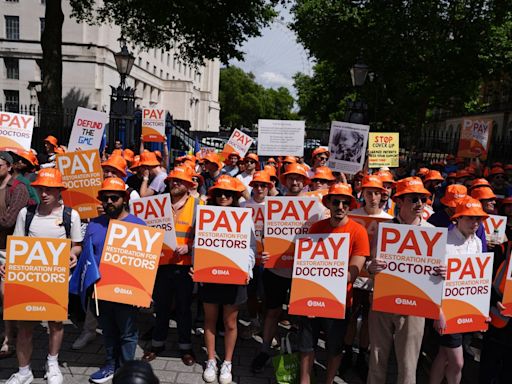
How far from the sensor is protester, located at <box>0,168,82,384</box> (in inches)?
172

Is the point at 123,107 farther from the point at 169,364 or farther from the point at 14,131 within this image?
the point at 169,364

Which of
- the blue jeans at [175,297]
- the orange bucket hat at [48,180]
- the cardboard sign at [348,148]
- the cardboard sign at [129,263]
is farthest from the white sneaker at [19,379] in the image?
the cardboard sign at [348,148]

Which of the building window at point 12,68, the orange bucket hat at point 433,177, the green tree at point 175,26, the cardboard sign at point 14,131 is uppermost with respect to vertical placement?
the building window at point 12,68

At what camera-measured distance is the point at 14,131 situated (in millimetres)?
7312

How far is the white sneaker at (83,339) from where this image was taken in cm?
531

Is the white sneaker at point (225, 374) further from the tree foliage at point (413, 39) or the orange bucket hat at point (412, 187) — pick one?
the tree foliage at point (413, 39)

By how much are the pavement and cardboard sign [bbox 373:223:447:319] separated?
57.1 inches

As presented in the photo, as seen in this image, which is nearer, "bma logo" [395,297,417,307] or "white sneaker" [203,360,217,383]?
"bma logo" [395,297,417,307]

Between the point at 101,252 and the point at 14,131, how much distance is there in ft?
13.5

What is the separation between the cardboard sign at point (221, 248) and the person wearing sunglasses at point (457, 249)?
1.86 m

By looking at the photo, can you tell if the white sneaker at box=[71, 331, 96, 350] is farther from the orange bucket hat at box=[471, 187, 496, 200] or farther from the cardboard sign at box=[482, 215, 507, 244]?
the orange bucket hat at box=[471, 187, 496, 200]

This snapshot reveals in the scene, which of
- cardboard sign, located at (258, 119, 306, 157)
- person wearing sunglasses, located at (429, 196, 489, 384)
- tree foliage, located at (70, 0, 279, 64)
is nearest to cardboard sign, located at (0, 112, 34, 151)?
cardboard sign, located at (258, 119, 306, 157)

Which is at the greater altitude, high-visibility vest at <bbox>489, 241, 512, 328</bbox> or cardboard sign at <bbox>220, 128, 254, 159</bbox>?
cardboard sign at <bbox>220, 128, 254, 159</bbox>

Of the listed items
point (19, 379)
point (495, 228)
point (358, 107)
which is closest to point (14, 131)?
point (19, 379)
